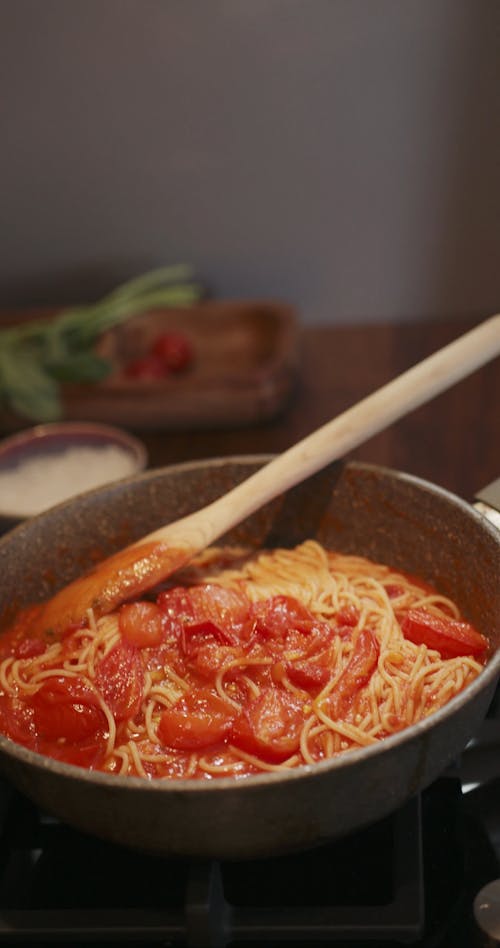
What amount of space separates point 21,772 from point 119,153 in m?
2.25

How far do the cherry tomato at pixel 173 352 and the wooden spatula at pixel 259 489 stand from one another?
1167mm

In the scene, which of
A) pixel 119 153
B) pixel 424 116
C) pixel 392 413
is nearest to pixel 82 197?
pixel 119 153

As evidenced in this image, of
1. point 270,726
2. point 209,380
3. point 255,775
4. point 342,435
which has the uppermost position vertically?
point 342,435

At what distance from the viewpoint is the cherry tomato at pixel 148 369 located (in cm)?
265

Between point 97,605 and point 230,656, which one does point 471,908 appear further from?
point 97,605

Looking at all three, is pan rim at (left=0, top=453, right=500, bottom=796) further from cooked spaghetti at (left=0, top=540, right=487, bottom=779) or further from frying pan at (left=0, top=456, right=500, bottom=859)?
cooked spaghetti at (left=0, top=540, right=487, bottom=779)

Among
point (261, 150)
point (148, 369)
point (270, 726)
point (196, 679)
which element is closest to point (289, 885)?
point (270, 726)

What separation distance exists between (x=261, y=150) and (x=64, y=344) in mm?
850

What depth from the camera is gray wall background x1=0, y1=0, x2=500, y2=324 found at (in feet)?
9.08

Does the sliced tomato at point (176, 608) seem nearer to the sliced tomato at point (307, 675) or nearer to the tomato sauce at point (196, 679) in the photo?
the tomato sauce at point (196, 679)

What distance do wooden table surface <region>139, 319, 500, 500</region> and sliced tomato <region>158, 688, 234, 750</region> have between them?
97 centimetres

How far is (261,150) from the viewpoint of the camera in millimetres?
2961

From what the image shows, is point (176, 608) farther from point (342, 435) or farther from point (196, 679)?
point (342, 435)

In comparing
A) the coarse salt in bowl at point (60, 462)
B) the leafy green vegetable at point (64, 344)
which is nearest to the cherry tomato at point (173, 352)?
the leafy green vegetable at point (64, 344)
